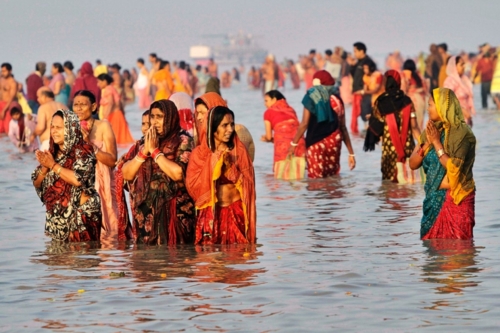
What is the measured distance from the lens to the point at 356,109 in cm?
2308

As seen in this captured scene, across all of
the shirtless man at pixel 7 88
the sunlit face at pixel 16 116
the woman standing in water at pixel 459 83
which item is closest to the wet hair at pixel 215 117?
the woman standing in water at pixel 459 83

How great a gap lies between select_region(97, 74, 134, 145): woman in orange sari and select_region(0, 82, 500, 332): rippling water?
6.74 m

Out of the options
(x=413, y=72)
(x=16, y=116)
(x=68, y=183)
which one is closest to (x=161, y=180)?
(x=68, y=183)

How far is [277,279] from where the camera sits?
324 inches

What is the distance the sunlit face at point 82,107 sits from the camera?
31.2 ft

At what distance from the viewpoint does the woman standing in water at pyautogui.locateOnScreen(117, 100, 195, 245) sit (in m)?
8.58

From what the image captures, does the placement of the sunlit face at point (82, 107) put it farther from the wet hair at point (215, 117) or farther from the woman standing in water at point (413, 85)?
the woman standing in water at point (413, 85)

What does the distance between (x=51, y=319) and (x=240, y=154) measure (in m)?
1.94

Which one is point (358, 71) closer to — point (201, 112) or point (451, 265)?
point (201, 112)

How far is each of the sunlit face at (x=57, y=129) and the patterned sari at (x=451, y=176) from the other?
2.38 m

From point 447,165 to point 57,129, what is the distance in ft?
8.35

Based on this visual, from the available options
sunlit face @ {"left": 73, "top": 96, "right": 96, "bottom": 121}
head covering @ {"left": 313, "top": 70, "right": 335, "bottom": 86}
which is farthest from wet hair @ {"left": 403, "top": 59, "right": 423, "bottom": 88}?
sunlit face @ {"left": 73, "top": 96, "right": 96, "bottom": 121}

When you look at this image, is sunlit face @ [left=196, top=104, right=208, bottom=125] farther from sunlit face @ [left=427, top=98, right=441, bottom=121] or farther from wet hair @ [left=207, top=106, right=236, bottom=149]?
sunlit face @ [left=427, top=98, right=441, bottom=121]

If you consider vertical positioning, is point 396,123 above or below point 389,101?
below
